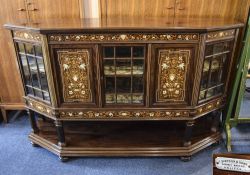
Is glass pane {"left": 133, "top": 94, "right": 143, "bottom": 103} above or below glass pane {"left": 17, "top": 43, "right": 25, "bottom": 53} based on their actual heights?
below

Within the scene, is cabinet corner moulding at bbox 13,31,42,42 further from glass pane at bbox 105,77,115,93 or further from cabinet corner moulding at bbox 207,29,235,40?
cabinet corner moulding at bbox 207,29,235,40

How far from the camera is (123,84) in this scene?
176 centimetres

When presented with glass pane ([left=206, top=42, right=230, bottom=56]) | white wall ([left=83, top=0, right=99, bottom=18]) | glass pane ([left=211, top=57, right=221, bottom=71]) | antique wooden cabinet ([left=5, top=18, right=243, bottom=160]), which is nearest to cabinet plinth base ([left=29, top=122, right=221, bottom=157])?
antique wooden cabinet ([left=5, top=18, right=243, bottom=160])

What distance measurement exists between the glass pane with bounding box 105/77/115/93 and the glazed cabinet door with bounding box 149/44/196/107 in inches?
11.1

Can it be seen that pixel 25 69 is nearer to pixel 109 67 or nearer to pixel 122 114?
pixel 109 67

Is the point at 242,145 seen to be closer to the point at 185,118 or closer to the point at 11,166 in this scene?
the point at 185,118

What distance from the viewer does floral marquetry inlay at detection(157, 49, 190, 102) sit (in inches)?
64.4

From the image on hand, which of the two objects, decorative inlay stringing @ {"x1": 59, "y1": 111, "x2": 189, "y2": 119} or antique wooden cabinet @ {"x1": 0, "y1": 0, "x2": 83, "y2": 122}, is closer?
decorative inlay stringing @ {"x1": 59, "y1": 111, "x2": 189, "y2": 119}

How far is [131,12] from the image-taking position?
6.35ft

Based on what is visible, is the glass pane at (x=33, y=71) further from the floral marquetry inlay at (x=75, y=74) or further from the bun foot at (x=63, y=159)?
the bun foot at (x=63, y=159)

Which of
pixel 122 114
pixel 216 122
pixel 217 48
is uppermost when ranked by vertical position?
pixel 217 48

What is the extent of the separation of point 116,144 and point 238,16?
57.4 inches

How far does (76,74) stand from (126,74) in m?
0.36

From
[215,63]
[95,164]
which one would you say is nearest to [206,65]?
[215,63]
